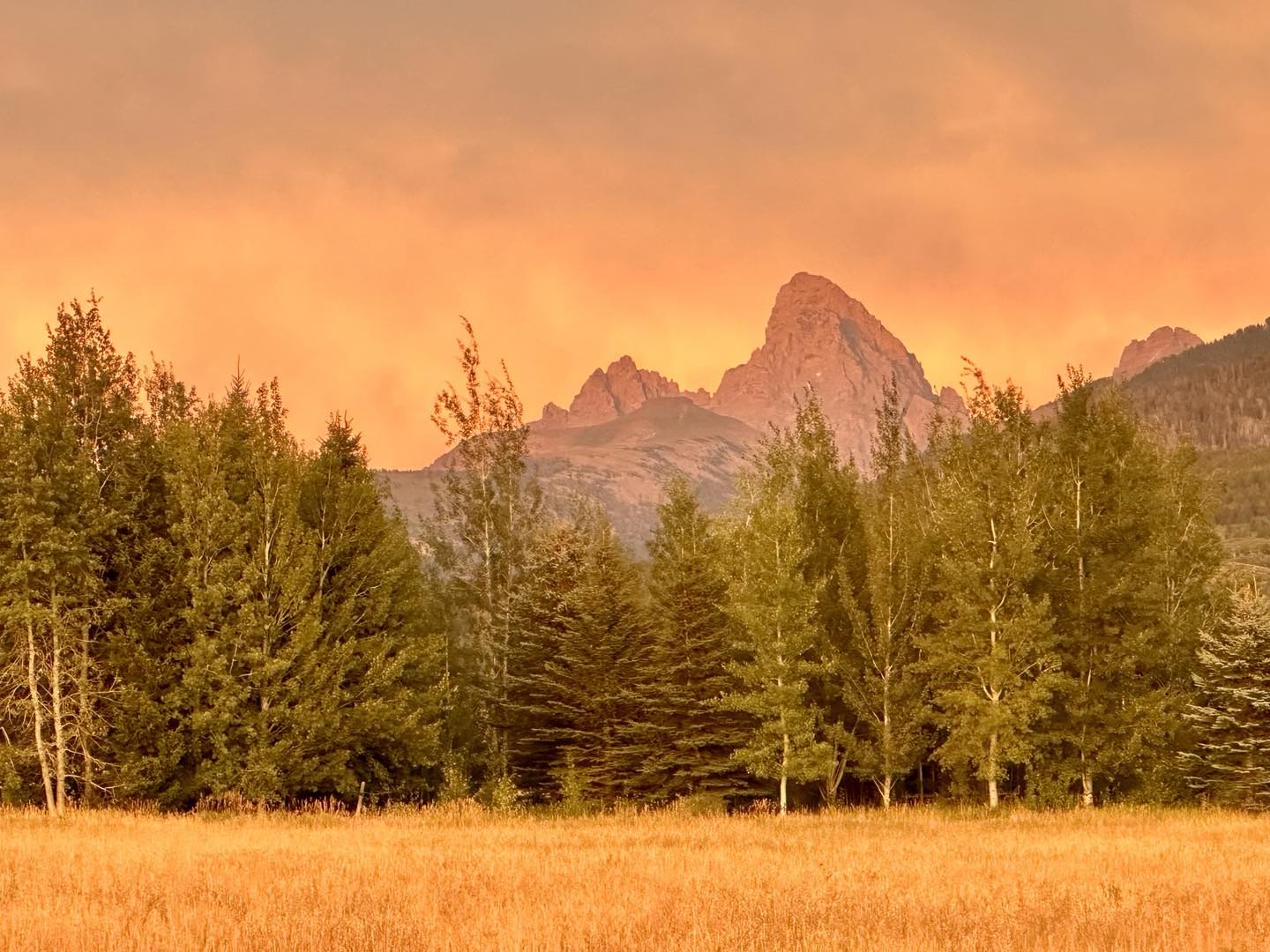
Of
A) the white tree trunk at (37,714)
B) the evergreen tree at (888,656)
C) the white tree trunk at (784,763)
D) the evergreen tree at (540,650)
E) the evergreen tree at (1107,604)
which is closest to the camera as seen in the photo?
the white tree trunk at (37,714)

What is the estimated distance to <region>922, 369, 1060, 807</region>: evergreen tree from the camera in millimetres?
39531

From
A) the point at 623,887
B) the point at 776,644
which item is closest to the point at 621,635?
the point at 776,644

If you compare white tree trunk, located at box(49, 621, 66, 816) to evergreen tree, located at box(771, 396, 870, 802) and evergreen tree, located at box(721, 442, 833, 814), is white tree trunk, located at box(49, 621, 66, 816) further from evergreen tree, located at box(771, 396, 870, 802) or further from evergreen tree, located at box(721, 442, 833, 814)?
evergreen tree, located at box(771, 396, 870, 802)

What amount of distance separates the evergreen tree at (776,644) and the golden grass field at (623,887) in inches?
347

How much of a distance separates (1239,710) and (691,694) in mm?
20401

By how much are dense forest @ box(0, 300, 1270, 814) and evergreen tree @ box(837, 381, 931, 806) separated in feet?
0.57

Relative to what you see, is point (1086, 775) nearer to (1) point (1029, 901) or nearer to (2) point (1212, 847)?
(2) point (1212, 847)

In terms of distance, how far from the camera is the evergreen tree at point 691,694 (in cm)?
4412

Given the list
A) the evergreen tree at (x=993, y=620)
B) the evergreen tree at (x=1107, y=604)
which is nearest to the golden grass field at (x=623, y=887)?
the evergreen tree at (x=993, y=620)

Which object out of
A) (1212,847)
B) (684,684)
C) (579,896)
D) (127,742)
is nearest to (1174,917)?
(579,896)

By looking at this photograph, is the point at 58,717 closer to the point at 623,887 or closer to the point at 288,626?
the point at 288,626

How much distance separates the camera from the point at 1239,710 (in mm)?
39312

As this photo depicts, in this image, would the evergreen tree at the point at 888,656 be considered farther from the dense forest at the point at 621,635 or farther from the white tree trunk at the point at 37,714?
the white tree trunk at the point at 37,714

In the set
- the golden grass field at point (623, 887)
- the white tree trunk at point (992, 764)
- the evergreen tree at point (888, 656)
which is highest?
the evergreen tree at point (888, 656)
